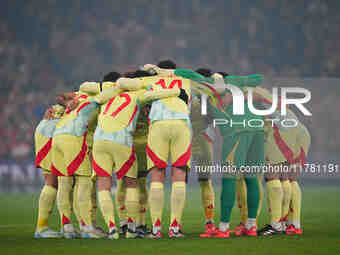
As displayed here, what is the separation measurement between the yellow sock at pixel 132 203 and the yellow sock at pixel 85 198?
62cm

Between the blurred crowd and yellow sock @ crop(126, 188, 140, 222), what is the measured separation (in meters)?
17.1

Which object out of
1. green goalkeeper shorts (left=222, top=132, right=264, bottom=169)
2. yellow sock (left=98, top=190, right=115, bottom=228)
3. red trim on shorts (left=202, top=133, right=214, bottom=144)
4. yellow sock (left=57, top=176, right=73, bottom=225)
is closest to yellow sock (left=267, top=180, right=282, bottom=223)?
green goalkeeper shorts (left=222, top=132, right=264, bottom=169)

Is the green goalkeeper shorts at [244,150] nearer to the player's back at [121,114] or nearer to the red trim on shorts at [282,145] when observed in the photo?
the red trim on shorts at [282,145]

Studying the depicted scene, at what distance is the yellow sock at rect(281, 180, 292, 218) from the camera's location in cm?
956

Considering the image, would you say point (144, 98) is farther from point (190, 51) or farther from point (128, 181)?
point (190, 51)

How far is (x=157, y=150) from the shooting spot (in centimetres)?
867

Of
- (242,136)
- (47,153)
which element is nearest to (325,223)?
(242,136)

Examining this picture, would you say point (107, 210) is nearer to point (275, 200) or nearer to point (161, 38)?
point (275, 200)

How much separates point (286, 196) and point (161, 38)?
62.2 feet

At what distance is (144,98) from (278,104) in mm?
1946

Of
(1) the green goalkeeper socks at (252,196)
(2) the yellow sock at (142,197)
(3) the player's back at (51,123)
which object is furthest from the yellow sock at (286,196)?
(3) the player's back at (51,123)

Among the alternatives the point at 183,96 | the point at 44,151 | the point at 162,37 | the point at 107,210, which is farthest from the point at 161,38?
the point at 107,210

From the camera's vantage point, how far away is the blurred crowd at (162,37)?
26.7 meters

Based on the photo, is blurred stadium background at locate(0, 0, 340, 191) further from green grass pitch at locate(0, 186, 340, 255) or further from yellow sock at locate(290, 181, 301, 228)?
yellow sock at locate(290, 181, 301, 228)
